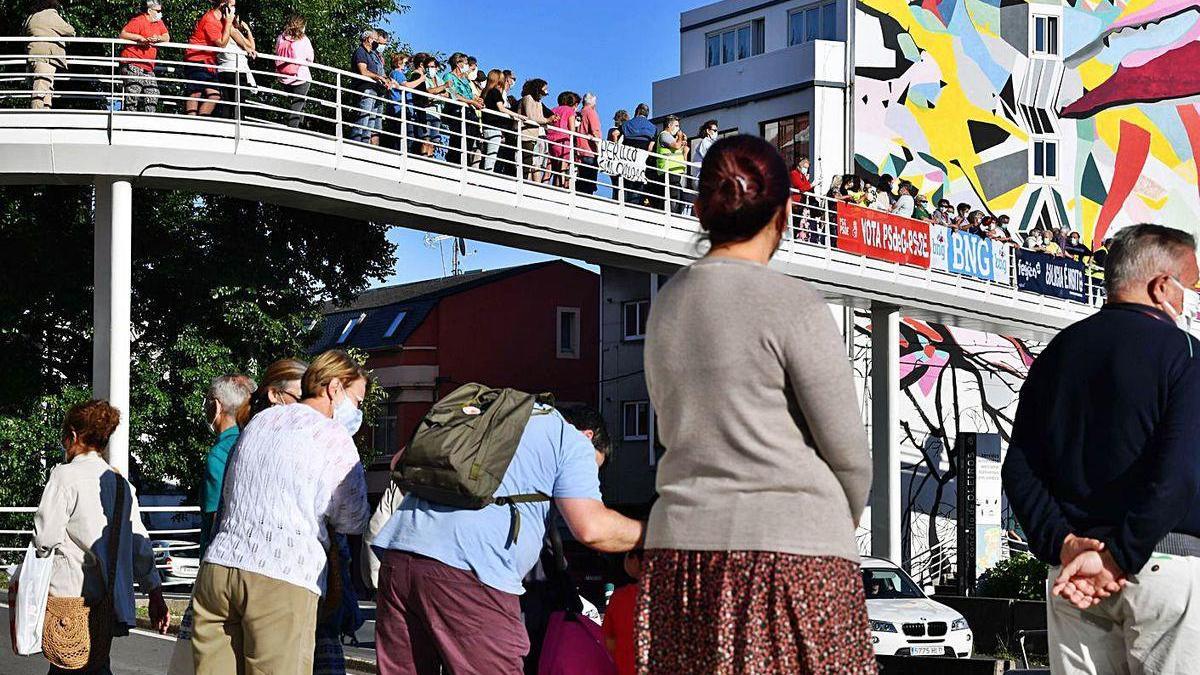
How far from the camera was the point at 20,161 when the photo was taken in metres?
20.8

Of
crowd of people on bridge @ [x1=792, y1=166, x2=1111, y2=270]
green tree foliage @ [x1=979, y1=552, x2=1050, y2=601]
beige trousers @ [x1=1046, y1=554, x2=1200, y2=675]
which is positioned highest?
crowd of people on bridge @ [x1=792, y1=166, x2=1111, y2=270]

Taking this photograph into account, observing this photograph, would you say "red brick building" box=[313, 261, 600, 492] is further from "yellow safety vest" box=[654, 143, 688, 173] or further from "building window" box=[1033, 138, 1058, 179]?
"yellow safety vest" box=[654, 143, 688, 173]

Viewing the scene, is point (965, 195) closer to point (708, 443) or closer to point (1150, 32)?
point (1150, 32)

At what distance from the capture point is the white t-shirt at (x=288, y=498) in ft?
21.6

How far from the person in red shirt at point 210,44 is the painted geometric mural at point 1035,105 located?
2418 centimetres

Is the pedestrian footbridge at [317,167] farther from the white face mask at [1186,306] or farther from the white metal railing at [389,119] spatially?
the white face mask at [1186,306]

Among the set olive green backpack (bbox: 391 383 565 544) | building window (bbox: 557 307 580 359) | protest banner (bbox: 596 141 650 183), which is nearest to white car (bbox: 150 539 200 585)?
protest banner (bbox: 596 141 650 183)

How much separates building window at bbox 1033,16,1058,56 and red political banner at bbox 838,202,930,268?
18086 mm

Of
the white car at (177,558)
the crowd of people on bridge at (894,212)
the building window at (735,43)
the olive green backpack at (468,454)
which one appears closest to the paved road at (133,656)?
the white car at (177,558)

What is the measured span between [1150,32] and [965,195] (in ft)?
25.4

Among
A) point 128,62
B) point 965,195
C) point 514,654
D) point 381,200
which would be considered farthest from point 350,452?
point 965,195

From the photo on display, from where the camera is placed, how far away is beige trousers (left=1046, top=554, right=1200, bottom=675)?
477 cm

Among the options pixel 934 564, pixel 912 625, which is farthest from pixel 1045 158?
pixel 912 625

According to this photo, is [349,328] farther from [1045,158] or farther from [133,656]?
[133,656]
